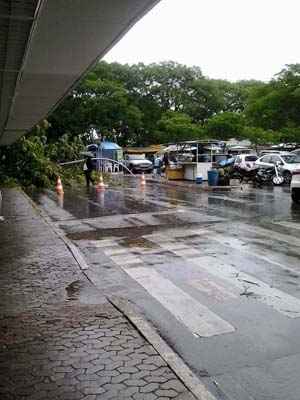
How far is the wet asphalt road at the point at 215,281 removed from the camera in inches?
185

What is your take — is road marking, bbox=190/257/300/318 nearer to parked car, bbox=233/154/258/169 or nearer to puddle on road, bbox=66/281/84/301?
puddle on road, bbox=66/281/84/301

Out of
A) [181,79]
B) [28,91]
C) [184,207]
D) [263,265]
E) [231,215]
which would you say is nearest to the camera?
[263,265]

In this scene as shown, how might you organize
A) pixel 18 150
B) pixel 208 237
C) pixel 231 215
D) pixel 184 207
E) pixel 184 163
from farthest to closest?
pixel 184 163, pixel 18 150, pixel 184 207, pixel 231 215, pixel 208 237

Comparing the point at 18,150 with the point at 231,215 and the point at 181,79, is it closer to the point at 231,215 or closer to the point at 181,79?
the point at 231,215

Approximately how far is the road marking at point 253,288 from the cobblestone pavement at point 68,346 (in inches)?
77.9

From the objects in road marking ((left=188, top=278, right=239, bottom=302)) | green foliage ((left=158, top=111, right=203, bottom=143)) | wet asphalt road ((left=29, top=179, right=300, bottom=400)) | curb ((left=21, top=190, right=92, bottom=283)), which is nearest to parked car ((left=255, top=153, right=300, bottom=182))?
wet asphalt road ((left=29, top=179, right=300, bottom=400))

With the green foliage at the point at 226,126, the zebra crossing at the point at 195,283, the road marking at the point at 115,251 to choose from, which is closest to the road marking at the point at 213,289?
the zebra crossing at the point at 195,283

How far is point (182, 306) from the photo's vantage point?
255 inches

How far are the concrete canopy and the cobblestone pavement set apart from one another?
3.26 metres

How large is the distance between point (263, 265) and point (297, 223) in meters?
5.05

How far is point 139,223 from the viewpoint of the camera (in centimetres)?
1382

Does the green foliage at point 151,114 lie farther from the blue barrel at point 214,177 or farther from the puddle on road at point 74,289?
the puddle on road at point 74,289

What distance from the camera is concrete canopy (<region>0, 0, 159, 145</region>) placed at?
16.3 ft

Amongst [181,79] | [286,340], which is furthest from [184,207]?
[181,79]
